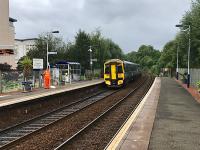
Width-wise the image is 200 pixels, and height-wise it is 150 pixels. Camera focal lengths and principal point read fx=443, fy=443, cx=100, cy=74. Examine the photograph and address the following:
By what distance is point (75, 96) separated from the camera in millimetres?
35188

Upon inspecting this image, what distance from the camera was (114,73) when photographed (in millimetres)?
46844

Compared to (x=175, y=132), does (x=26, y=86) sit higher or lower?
higher

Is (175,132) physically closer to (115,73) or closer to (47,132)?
(47,132)

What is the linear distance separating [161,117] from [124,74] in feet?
95.6

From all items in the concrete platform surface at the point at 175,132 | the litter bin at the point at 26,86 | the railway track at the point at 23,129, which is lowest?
the railway track at the point at 23,129

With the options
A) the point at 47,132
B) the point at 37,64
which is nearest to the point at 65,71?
the point at 37,64

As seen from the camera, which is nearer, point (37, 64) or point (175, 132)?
point (175, 132)

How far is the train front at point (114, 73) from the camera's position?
153 ft

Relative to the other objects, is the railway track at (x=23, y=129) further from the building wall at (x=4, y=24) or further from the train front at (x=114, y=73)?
the building wall at (x=4, y=24)

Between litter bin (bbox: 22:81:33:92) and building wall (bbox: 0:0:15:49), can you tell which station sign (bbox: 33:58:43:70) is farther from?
building wall (bbox: 0:0:15:49)

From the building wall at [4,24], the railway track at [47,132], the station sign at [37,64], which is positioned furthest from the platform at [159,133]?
the building wall at [4,24]

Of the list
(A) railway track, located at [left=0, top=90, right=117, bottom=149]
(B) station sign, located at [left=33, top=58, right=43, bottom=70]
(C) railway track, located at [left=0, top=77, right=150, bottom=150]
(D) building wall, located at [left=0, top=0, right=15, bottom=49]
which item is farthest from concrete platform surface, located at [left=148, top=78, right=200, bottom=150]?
(D) building wall, located at [left=0, top=0, right=15, bottom=49]

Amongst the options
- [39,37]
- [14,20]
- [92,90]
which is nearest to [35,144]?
[92,90]

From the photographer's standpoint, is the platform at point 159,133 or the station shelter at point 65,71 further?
the station shelter at point 65,71
